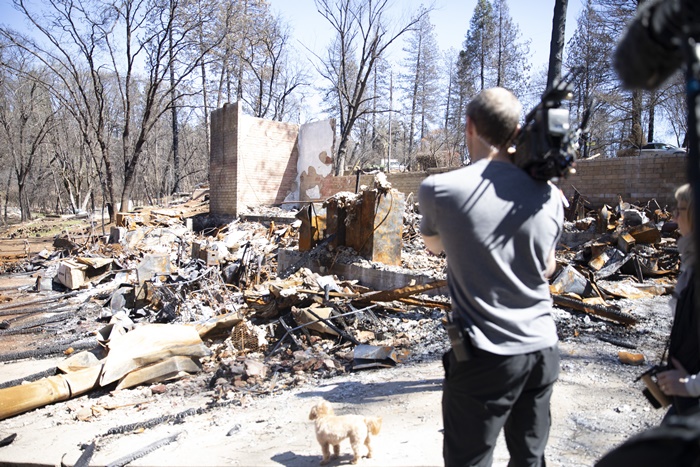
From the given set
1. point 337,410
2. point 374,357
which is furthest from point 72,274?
point 337,410

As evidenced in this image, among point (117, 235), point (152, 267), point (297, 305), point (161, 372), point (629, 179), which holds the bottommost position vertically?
point (161, 372)

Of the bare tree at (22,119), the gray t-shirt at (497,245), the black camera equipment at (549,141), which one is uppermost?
the bare tree at (22,119)

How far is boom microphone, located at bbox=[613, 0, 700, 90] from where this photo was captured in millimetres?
923

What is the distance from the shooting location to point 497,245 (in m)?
1.53

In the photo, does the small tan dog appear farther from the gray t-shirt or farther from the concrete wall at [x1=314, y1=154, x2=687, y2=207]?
the concrete wall at [x1=314, y1=154, x2=687, y2=207]

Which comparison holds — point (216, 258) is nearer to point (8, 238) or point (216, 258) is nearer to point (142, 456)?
point (142, 456)

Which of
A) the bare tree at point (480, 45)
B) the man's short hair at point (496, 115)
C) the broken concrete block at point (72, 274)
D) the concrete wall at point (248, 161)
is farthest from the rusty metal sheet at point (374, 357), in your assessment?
the bare tree at point (480, 45)

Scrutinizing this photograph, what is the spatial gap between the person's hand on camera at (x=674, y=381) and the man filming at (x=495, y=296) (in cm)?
46

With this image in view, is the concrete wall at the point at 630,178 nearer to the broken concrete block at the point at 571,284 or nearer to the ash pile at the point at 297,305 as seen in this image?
the ash pile at the point at 297,305

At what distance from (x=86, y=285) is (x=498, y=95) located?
39.9 feet

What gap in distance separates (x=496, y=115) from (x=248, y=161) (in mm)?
18305

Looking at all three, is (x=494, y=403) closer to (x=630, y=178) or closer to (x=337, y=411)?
(x=337, y=411)

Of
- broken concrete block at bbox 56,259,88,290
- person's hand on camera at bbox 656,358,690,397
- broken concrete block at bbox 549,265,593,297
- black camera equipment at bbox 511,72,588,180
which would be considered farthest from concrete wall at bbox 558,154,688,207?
broken concrete block at bbox 56,259,88,290

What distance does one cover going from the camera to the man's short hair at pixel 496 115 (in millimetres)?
1602
